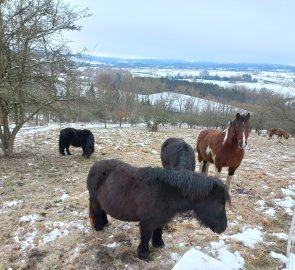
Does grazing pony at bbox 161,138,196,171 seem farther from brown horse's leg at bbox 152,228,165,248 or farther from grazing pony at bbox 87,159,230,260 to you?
grazing pony at bbox 87,159,230,260

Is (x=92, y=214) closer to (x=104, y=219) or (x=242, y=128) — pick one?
(x=104, y=219)

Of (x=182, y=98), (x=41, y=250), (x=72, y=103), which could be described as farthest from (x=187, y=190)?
(x=182, y=98)

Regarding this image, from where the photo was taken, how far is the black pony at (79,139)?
10766 millimetres

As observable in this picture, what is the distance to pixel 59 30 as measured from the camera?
10.1 m

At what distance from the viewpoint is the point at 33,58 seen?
10.1 m

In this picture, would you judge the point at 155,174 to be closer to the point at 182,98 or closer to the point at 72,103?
the point at 72,103

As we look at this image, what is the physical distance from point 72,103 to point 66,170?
2.59 metres

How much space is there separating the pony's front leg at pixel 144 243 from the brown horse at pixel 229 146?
283 cm

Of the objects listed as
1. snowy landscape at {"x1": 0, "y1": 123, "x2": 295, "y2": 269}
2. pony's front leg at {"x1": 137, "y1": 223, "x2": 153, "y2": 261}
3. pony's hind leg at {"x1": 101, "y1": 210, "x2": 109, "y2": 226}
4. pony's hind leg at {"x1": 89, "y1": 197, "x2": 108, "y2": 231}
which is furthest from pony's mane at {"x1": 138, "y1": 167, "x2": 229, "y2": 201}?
pony's hind leg at {"x1": 101, "y1": 210, "x2": 109, "y2": 226}

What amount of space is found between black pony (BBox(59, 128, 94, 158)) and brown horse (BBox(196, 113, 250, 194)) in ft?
14.7

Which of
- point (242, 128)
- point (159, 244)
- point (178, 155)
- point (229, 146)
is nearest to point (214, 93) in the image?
point (229, 146)

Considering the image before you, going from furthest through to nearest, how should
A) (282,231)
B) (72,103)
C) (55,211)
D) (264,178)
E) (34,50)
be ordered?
(72,103) → (34,50) → (264,178) → (55,211) → (282,231)

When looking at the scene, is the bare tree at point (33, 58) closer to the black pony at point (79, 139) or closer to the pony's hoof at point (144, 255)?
the black pony at point (79, 139)

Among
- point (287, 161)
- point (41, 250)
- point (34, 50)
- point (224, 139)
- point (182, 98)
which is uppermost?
point (34, 50)
